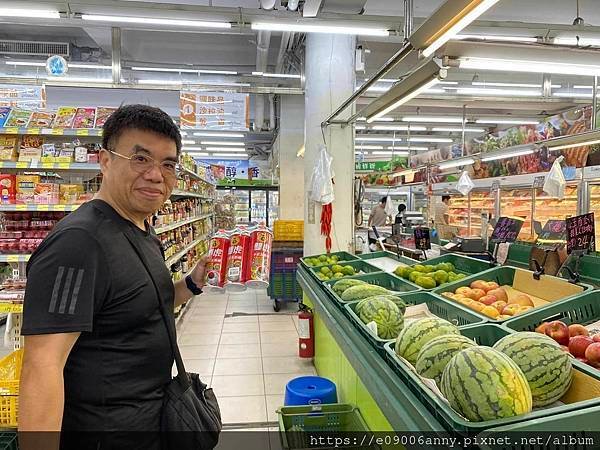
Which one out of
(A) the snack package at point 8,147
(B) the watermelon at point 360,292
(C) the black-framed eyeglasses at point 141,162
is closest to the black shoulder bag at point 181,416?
(C) the black-framed eyeglasses at point 141,162

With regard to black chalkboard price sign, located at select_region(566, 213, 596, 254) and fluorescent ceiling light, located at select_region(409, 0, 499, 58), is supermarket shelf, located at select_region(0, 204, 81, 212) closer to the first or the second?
fluorescent ceiling light, located at select_region(409, 0, 499, 58)

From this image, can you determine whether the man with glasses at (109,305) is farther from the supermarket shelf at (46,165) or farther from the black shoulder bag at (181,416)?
the supermarket shelf at (46,165)

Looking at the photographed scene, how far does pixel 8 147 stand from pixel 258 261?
2.78 meters

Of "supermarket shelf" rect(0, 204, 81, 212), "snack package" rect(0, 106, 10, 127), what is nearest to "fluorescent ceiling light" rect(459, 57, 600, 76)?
"supermarket shelf" rect(0, 204, 81, 212)

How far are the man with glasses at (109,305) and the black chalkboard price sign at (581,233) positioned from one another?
8.60 feet

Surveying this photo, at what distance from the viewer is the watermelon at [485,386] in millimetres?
1291

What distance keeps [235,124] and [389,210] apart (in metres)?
5.33

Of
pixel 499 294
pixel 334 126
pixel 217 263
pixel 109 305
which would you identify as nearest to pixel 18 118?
pixel 217 263

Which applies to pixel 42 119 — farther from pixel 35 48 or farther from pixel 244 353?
pixel 35 48

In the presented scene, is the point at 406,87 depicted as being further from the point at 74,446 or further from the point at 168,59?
the point at 168,59

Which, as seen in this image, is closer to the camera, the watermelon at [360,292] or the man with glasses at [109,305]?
the man with glasses at [109,305]

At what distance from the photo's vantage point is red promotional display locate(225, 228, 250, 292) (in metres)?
2.13

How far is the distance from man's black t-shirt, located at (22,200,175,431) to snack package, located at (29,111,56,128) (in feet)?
9.14

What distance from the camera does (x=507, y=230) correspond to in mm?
3984
